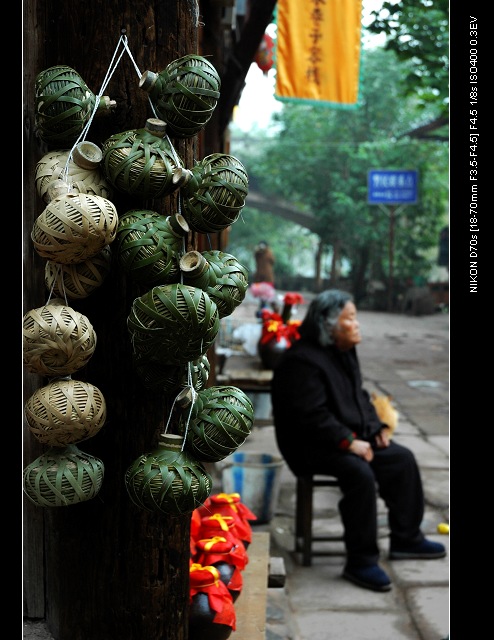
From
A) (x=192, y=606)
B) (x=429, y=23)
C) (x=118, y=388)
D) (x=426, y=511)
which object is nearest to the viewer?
(x=118, y=388)

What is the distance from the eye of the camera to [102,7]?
6.18ft

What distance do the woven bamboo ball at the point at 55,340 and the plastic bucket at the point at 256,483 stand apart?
9.89ft

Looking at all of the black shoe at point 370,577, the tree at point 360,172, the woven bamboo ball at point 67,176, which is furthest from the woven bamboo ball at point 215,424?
the tree at point 360,172

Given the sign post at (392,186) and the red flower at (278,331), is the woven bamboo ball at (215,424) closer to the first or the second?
the red flower at (278,331)

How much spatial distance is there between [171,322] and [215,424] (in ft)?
0.94

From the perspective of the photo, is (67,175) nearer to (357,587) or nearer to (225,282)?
(225,282)

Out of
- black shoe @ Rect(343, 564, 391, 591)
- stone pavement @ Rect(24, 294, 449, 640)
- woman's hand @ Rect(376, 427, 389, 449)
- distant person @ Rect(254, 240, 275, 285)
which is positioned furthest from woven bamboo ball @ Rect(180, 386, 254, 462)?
distant person @ Rect(254, 240, 275, 285)

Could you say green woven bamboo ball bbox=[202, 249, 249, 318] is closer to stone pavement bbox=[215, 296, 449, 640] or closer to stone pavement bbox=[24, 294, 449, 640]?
stone pavement bbox=[24, 294, 449, 640]

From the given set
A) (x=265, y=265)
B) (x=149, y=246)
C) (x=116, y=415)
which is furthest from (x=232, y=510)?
(x=265, y=265)

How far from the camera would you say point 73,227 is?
1699 millimetres

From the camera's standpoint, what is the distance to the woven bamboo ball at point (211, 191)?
1869mm
